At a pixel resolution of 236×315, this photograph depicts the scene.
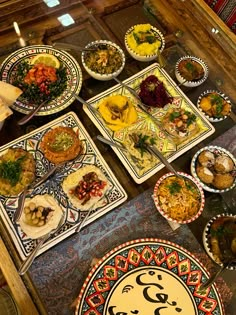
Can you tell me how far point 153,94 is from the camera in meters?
2.01

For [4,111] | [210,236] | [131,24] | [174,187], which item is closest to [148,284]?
[210,236]

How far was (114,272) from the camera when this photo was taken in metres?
1.62

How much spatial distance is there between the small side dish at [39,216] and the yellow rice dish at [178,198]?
55 cm

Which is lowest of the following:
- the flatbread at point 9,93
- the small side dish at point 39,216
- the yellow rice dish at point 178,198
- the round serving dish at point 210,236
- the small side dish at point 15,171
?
the round serving dish at point 210,236

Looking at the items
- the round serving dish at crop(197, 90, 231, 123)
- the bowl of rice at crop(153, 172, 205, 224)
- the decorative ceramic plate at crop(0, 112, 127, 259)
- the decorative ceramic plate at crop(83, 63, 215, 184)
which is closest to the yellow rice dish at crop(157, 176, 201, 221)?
the bowl of rice at crop(153, 172, 205, 224)

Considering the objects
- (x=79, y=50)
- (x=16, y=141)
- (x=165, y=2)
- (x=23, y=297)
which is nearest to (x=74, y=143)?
(x=16, y=141)

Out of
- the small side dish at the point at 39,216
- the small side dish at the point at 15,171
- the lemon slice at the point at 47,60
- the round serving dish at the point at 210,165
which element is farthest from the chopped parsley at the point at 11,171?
the round serving dish at the point at 210,165

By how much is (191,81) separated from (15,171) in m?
1.19

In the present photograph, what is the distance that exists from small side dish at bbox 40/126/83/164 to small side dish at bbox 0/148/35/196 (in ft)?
0.34

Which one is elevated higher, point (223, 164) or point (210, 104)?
point (210, 104)

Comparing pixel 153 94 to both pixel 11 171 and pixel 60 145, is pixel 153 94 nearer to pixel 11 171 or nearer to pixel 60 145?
pixel 60 145

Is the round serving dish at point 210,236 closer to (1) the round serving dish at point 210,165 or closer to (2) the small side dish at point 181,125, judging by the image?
(1) the round serving dish at point 210,165

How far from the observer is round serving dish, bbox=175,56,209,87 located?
2098 mm

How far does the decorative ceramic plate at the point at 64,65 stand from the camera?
1943mm
